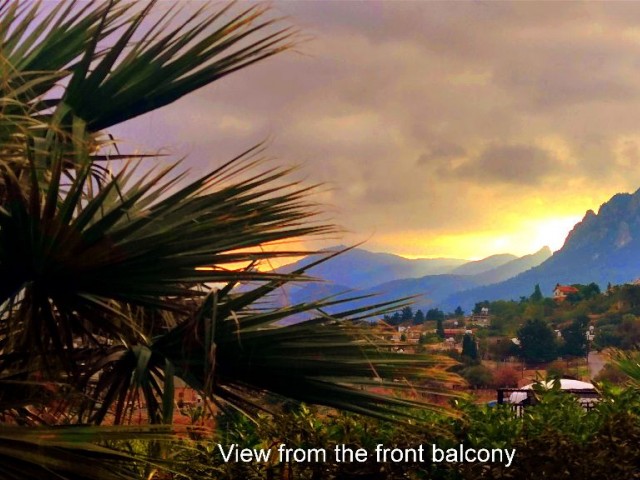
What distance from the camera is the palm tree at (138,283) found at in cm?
240

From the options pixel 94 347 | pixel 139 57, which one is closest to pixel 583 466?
pixel 94 347

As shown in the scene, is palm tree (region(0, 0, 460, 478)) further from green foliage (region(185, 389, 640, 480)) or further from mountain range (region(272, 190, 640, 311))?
mountain range (region(272, 190, 640, 311))

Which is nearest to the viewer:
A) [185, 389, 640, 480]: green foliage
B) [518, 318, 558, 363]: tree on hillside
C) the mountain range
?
[185, 389, 640, 480]: green foliage

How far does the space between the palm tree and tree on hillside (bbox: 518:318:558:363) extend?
28380 mm

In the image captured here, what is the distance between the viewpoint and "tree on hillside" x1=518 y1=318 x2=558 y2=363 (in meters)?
30.8

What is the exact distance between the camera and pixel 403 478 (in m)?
4.82

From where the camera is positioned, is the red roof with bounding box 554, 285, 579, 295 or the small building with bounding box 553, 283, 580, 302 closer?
the small building with bounding box 553, 283, 580, 302

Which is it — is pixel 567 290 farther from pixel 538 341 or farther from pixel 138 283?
pixel 138 283

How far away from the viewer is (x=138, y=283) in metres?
2.51

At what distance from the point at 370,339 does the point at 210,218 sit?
0.68 meters

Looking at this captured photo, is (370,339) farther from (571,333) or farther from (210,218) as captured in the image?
(571,333)

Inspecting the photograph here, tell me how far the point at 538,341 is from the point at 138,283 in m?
30.7

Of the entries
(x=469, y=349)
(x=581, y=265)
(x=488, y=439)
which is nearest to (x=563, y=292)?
(x=469, y=349)

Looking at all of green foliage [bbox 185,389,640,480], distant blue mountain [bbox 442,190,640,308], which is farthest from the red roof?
distant blue mountain [bbox 442,190,640,308]
